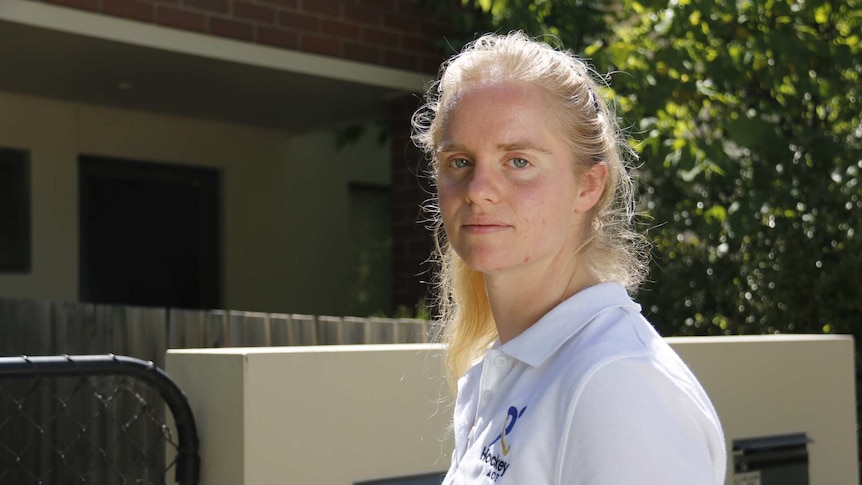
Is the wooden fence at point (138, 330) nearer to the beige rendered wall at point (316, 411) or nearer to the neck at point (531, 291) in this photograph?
the beige rendered wall at point (316, 411)

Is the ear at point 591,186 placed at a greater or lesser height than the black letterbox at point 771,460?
greater

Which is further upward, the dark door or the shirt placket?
the dark door

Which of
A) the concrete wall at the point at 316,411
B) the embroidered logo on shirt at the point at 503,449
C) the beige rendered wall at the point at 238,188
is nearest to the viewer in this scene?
the embroidered logo on shirt at the point at 503,449

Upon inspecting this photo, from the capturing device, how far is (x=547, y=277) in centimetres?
177

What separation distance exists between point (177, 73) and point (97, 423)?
373 cm

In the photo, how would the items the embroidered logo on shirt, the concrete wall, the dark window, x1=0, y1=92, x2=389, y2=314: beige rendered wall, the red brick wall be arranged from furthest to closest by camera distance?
x1=0, y1=92, x2=389, y2=314: beige rendered wall
the dark window
the red brick wall
the concrete wall
the embroidered logo on shirt

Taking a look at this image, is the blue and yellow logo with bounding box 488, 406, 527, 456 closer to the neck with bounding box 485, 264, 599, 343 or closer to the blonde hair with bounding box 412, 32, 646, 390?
the neck with bounding box 485, 264, 599, 343

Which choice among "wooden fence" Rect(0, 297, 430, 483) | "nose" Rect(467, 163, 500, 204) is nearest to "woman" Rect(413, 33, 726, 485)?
"nose" Rect(467, 163, 500, 204)

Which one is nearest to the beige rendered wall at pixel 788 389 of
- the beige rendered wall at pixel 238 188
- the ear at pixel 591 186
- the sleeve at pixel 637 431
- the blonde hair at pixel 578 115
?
the blonde hair at pixel 578 115

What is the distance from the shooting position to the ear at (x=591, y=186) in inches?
70.2

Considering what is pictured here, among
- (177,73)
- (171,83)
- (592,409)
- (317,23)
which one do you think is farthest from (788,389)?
(171,83)

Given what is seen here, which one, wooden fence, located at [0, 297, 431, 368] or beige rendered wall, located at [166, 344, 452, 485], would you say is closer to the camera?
beige rendered wall, located at [166, 344, 452, 485]

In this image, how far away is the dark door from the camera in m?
8.31

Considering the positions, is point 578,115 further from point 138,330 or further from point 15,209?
point 15,209
